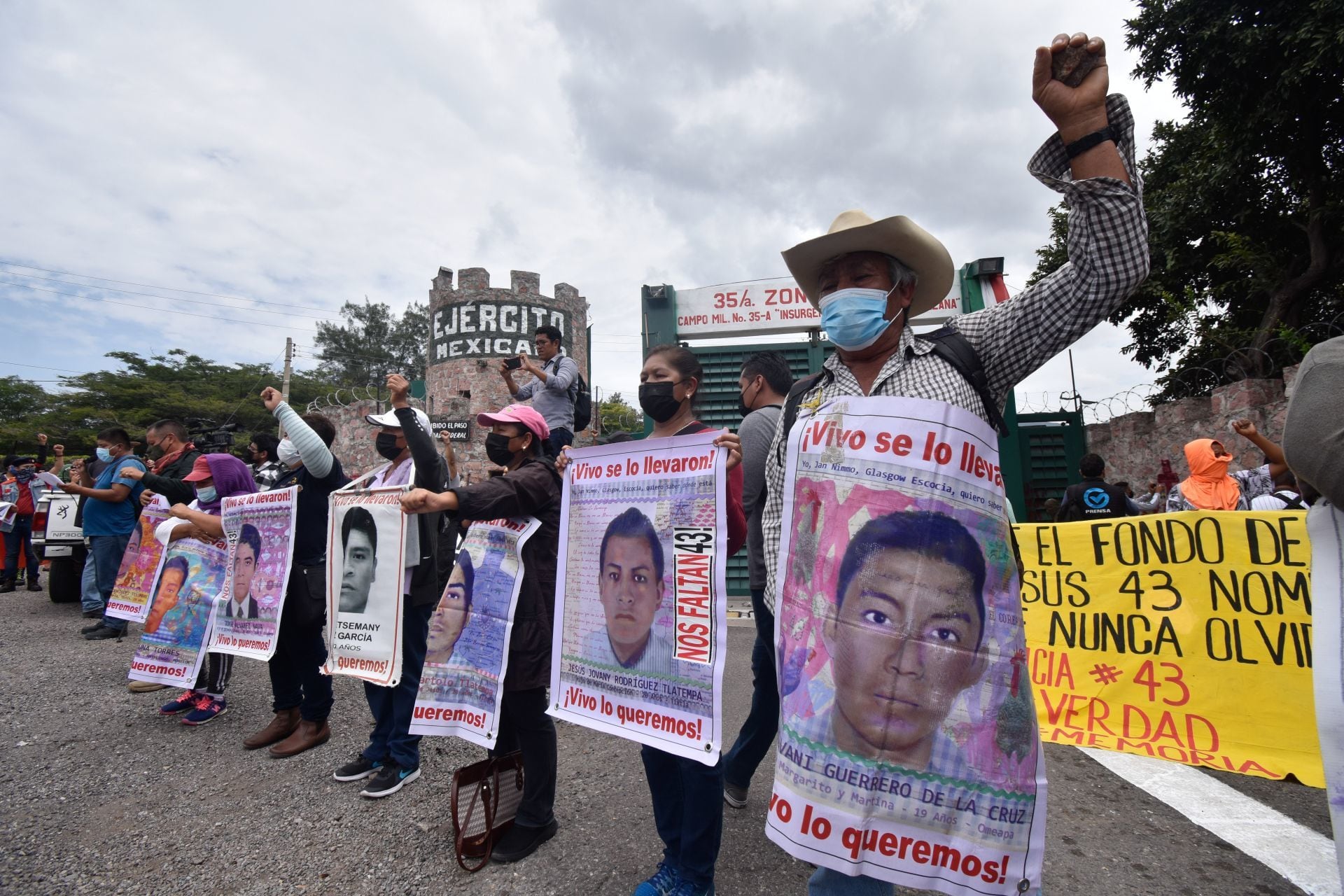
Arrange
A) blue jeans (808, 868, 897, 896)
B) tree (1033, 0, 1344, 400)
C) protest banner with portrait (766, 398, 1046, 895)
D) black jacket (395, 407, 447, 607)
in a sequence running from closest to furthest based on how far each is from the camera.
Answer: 1. protest banner with portrait (766, 398, 1046, 895)
2. blue jeans (808, 868, 897, 896)
3. black jacket (395, 407, 447, 607)
4. tree (1033, 0, 1344, 400)

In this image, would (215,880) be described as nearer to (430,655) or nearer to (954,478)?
(430,655)

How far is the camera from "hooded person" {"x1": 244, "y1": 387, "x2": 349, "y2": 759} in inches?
144

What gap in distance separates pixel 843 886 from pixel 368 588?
2.60 m

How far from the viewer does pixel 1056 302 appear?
152 centimetres

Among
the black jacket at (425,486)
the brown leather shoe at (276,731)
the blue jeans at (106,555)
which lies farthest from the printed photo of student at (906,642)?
the blue jeans at (106,555)

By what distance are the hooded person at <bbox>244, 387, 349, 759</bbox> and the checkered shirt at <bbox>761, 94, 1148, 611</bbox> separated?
313cm

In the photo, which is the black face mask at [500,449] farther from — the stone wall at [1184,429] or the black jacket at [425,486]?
the stone wall at [1184,429]

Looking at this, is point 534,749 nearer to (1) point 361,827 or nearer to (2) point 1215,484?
(1) point 361,827

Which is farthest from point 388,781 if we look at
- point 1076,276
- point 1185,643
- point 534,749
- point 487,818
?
point 1185,643

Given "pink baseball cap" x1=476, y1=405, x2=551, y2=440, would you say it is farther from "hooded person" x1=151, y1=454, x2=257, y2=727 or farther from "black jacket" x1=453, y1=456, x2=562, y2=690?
"hooded person" x1=151, y1=454, x2=257, y2=727

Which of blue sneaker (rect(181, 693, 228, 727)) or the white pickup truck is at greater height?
the white pickup truck

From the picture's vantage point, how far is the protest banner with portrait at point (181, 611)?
4.10 m

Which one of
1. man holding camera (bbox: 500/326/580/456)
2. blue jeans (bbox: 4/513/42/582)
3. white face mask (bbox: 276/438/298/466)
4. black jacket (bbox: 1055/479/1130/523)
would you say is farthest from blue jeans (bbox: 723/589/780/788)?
blue jeans (bbox: 4/513/42/582)

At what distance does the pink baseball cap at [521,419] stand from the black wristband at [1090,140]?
6.58ft
